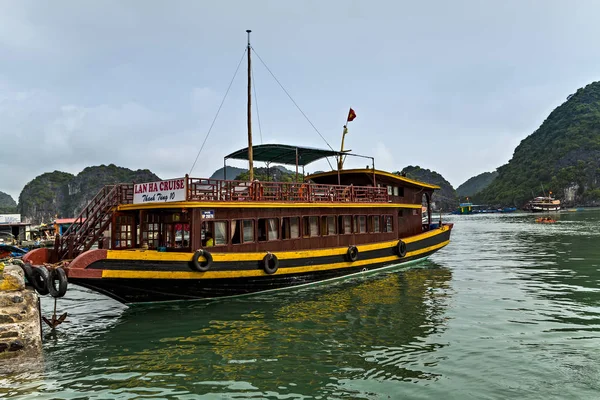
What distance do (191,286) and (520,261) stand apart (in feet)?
59.0

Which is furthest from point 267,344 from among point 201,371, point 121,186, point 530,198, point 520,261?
point 530,198

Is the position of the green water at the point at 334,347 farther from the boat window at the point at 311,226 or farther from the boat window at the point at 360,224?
the boat window at the point at 360,224

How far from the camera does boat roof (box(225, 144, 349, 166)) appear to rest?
15852mm

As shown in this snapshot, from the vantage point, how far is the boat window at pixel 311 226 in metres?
14.1

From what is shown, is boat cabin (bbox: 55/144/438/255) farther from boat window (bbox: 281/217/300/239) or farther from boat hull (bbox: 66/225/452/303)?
boat hull (bbox: 66/225/452/303)

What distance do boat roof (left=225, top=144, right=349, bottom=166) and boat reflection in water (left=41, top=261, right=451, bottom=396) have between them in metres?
6.27

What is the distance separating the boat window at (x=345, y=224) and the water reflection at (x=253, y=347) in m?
3.67

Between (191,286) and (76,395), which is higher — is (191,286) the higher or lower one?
the higher one

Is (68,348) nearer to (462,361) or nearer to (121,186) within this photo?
(121,186)

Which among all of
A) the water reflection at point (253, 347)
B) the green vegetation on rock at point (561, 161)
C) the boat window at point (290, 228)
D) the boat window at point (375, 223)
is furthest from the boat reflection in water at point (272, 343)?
the green vegetation on rock at point (561, 161)

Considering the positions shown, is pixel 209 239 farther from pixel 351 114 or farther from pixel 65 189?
pixel 65 189

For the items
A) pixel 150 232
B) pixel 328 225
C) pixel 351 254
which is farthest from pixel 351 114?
pixel 150 232

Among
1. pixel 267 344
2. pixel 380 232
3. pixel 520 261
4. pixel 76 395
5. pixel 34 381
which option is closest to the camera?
pixel 76 395

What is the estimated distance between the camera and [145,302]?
10.9m
